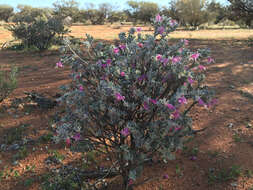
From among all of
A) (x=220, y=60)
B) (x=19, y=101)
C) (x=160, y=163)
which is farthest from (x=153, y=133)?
(x=220, y=60)

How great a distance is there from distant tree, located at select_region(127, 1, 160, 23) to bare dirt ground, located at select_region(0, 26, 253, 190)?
90.3ft

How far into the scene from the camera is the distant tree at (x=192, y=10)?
989 inches

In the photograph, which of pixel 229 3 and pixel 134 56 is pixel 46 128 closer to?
pixel 134 56

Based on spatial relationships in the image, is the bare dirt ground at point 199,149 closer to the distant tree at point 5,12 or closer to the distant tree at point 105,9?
the distant tree at point 105,9

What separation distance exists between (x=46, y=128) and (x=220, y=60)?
5926 millimetres

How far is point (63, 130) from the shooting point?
2064mm

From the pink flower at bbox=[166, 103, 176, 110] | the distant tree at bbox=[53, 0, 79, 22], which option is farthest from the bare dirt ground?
the distant tree at bbox=[53, 0, 79, 22]

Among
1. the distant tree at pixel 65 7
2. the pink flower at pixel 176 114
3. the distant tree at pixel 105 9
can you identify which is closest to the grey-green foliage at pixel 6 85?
the pink flower at pixel 176 114

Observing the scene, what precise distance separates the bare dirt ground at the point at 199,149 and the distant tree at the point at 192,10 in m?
21.5

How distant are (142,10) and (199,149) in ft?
102

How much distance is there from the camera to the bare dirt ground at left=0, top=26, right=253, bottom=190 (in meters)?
2.94

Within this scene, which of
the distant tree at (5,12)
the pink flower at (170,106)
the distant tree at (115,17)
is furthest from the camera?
the distant tree at (115,17)

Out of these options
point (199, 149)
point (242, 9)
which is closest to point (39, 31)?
point (199, 149)

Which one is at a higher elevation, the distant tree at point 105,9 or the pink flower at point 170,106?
the distant tree at point 105,9
